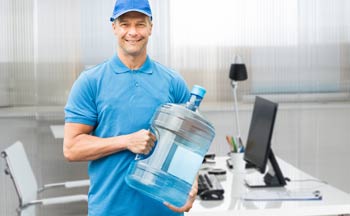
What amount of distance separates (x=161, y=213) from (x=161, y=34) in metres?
2.61

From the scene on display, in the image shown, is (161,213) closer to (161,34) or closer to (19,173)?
(19,173)

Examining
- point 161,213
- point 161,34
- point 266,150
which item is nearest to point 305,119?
point 161,34

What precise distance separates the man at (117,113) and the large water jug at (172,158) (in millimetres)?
27

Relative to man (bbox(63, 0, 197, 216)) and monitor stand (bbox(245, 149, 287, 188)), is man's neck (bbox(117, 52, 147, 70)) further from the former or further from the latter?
monitor stand (bbox(245, 149, 287, 188))

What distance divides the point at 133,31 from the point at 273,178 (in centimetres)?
141

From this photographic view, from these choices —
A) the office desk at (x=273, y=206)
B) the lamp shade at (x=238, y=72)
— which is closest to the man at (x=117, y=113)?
the office desk at (x=273, y=206)

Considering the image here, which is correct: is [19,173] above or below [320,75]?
below

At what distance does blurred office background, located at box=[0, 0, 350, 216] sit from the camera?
13.4 ft

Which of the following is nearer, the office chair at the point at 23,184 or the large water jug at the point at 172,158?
the large water jug at the point at 172,158

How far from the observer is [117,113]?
5.53 feet

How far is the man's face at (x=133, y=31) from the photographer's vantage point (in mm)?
1679

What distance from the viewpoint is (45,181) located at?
165 inches

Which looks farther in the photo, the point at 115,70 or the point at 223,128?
the point at 223,128

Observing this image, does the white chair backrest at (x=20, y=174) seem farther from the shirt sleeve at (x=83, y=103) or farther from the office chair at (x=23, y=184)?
the shirt sleeve at (x=83, y=103)
